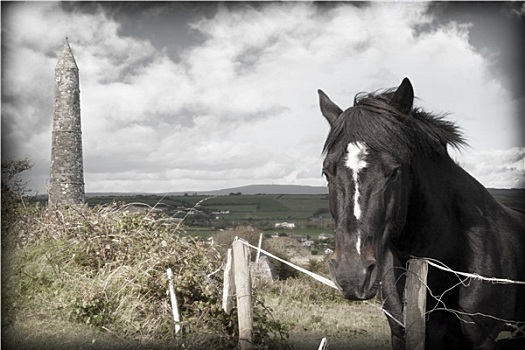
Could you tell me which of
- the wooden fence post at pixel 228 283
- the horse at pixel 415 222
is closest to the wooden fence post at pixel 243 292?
the wooden fence post at pixel 228 283

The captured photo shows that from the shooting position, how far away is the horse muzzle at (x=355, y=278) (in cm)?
315

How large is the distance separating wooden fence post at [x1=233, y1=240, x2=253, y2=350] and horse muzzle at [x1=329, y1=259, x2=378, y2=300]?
5.44 feet

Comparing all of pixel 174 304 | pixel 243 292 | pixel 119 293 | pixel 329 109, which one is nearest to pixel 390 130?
pixel 329 109

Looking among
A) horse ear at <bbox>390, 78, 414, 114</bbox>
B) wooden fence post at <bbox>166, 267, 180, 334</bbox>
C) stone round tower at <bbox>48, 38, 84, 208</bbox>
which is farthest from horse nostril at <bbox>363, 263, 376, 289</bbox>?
stone round tower at <bbox>48, 38, 84, 208</bbox>

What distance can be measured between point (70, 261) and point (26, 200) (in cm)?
340

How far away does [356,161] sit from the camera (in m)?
3.45

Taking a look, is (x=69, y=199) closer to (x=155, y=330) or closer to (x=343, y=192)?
(x=155, y=330)

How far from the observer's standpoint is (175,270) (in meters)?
8.00

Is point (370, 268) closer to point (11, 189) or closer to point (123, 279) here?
point (123, 279)

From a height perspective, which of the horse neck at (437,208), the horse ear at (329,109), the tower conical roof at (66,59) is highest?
the tower conical roof at (66,59)

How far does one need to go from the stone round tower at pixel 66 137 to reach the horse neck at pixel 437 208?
39.9 ft

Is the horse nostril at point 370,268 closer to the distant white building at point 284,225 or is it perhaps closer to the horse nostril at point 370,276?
the horse nostril at point 370,276

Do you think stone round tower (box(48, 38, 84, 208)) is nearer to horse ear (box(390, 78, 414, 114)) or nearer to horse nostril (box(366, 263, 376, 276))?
horse ear (box(390, 78, 414, 114))

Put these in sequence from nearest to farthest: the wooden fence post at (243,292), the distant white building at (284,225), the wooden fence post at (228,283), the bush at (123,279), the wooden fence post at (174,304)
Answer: the wooden fence post at (243,292) < the wooden fence post at (228,283) < the wooden fence post at (174,304) < the bush at (123,279) < the distant white building at (284,225)
